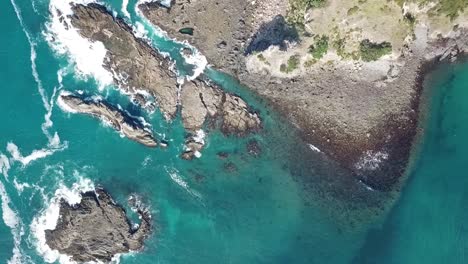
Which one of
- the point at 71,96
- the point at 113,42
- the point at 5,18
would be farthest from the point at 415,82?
the point at 5,18

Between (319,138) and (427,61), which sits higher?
(427,61)

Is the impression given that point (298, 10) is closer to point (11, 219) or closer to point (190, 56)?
point (190, 56)

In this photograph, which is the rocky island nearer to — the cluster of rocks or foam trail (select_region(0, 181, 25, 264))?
the cluster of rocks

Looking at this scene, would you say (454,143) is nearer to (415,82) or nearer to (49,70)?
(415,82)

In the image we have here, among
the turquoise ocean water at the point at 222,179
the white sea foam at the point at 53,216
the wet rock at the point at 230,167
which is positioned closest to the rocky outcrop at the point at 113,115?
the turquoise ocean water at the point at 222,179

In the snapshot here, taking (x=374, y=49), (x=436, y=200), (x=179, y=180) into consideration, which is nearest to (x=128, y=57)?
(x=179, y=180)

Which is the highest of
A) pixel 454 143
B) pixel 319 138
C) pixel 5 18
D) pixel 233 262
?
pixel 454 143

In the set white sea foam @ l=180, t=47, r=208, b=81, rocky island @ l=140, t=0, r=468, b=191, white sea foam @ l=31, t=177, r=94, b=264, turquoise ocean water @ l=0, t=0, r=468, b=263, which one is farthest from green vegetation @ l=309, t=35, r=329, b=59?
white sea foam @ l=31, t=177, r=94, b=264
